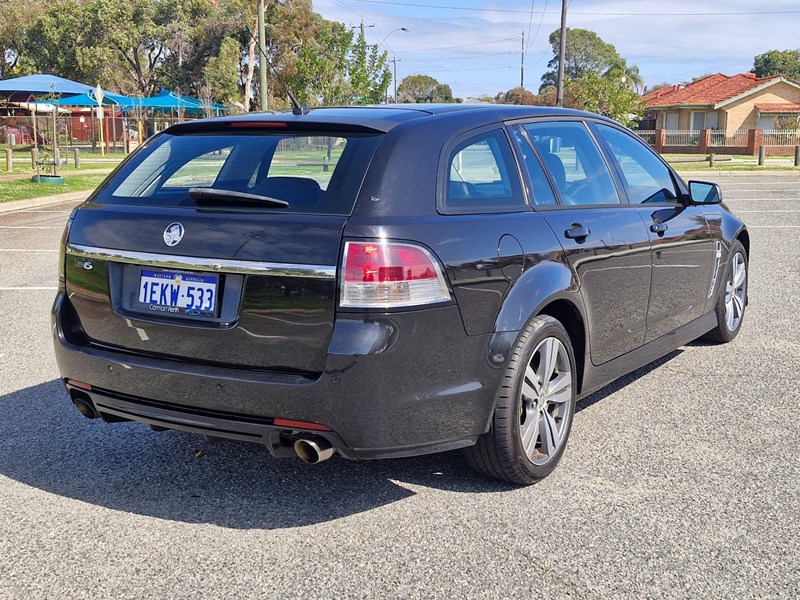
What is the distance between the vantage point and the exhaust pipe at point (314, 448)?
345cm

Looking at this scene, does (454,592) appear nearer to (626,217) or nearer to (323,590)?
(323,590)

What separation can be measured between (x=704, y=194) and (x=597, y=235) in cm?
158

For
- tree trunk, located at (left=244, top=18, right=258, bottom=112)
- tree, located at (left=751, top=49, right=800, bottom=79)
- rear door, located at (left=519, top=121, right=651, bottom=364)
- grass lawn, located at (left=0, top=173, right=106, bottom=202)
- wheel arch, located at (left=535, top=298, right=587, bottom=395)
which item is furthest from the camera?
tree, located at (left=751, top=49, right=800, bottom=79)

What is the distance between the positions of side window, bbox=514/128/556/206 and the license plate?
1574mm

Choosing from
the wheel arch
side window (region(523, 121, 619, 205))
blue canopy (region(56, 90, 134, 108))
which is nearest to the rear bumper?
the wheel arch

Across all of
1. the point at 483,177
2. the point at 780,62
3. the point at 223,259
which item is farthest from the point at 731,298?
the point at 780,62

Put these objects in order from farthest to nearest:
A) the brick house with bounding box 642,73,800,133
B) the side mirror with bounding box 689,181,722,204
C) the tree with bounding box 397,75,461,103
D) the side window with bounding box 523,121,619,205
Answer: the tree with bounding box 397,75,461,103 → the brick house with bounding box 642,73,800,133 → the side mirror with bounding box 689,181,722,204 → the side window with bounding box 523,121,619,205

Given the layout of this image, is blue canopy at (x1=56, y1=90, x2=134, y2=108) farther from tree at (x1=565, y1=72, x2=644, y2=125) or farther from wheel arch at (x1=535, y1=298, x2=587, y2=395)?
wheel arch at (x1=535, y1=298, x2=587, y2=395)

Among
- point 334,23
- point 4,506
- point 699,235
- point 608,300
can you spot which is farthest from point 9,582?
point 334,23

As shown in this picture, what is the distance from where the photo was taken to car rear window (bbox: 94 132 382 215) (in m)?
3.58

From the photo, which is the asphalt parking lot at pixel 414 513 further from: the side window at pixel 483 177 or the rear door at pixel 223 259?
the side window at pixel 483 177

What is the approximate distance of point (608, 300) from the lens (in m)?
4.57

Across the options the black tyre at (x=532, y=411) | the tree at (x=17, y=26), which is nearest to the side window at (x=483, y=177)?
the black tyre at (x=532, y=411)

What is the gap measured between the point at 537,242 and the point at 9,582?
246 centimetres
